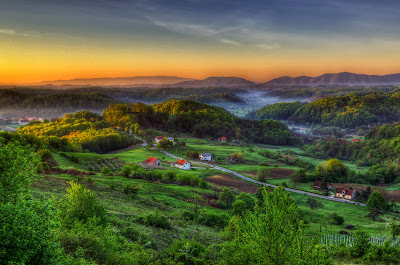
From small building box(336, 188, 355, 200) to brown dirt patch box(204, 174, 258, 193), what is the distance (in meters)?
22.0

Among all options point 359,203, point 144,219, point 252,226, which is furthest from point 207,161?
point 252,226

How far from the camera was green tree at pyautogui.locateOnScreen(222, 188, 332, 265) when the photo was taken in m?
10.6

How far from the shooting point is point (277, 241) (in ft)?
36.7

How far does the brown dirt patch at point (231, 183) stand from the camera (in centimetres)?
6403

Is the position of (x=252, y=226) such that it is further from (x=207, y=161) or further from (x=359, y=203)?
(x=207, y=161)

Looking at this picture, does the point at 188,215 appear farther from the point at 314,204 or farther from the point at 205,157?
the point at 205,157

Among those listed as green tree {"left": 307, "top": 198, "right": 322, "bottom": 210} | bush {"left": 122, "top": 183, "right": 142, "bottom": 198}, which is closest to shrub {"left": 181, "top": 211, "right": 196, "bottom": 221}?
bush {"left": 122, "top": 183, "right": 142, "bottom": 198}

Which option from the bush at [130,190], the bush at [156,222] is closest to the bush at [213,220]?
the bush at [156,222]

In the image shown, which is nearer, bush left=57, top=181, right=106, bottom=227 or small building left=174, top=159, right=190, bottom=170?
bush left=57, top=181, right=106, bottom=227

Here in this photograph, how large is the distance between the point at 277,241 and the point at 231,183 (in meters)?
57.3

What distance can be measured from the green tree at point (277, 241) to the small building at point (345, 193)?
6345 centimetres

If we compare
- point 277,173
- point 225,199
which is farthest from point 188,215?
point 277,173

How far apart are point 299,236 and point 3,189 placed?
13610 millimetres

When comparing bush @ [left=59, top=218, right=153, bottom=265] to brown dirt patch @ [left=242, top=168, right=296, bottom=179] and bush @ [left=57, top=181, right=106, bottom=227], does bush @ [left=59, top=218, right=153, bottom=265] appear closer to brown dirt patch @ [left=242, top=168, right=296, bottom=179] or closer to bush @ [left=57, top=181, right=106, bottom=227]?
bush @ [left=57, top=181, right=106, bottom=227]
